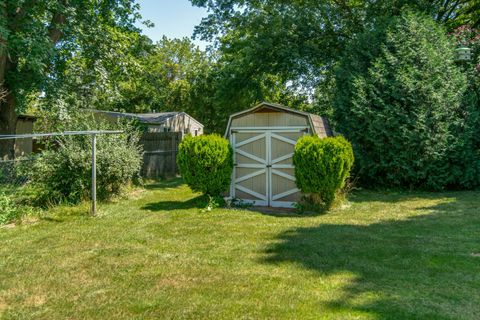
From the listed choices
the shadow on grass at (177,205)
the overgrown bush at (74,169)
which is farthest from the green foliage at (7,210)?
the shadow on grass at (177,205)

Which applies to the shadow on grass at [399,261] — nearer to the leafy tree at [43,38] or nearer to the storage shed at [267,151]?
the storage shed at [267,151]

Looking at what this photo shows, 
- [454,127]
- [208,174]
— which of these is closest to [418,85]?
[454,127]

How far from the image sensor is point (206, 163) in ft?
25.9

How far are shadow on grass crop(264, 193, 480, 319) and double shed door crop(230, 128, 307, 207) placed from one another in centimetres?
222

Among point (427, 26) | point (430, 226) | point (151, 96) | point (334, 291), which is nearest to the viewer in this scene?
point (334, 291)

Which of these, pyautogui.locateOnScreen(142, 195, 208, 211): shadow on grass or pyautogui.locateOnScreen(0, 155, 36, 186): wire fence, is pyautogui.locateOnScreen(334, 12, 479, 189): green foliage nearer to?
pyautogui.locateOnScreen(142, 195, 208, 211): shadow on grass

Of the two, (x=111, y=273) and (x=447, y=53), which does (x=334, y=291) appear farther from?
(x=447, y=53)

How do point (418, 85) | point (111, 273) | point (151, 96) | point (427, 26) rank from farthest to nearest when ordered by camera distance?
point (151, 96), point (427, 26), point (418, 85), point (111, 273)

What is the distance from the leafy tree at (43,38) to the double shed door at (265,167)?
5293 millimetres

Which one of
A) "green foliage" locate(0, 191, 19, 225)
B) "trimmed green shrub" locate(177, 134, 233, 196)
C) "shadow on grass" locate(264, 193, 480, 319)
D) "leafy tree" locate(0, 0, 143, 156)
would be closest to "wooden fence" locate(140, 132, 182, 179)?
"leafy tree" locate(0, 0, 143, 156)

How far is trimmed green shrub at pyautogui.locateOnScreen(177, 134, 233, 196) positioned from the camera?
311 inches

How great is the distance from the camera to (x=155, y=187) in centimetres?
1162

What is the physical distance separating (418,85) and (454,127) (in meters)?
1.52

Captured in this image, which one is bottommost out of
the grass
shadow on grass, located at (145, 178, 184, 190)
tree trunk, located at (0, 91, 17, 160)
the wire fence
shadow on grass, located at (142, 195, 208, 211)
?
the grass
